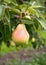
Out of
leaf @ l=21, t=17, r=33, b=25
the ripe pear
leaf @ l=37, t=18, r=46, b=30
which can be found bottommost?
the ripe pear

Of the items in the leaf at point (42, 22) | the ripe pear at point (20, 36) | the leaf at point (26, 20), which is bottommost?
the ripe pear at point (20, 36)

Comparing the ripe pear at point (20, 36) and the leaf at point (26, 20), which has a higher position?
the leaf at point (26, 20)

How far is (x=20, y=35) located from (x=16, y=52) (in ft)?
21.0

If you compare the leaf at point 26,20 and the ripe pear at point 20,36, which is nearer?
the ripe pear at point 20,36

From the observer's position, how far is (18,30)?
1.28 m

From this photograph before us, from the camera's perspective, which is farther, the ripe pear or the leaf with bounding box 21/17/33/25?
the leaf with bounding box 21/17/33/25

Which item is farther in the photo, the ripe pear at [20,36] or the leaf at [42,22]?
the leaf at [42,22]

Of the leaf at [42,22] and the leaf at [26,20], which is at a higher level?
the leaf at [26,20]

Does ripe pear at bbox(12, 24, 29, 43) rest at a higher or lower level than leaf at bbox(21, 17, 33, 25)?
lower

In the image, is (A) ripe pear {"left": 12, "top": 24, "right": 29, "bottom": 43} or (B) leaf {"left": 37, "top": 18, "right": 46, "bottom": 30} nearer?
(A) ripe pear {"left": 12, "top": 24, "right": 29, "bottom": 43}

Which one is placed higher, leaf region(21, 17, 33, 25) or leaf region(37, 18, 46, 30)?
leaf region(21, 17, 33, 25)

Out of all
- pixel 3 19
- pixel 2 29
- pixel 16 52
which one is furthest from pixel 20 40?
pixel 16 52

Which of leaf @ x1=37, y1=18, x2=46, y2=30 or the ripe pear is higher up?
leaf @ x1=37, y1=18, x2=46, y2=30

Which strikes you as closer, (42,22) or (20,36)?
(20,36)
